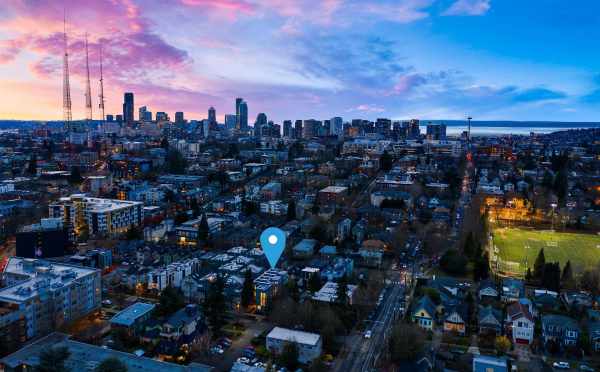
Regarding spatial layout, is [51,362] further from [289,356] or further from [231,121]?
[231,121]

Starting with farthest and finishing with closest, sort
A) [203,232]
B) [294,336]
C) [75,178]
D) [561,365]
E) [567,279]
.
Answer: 1. [75,178]
2. [203,232]
3. [567,279]
4. [294,336]
5. [561,365]

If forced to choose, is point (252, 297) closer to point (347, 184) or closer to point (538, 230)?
point (538, 230)

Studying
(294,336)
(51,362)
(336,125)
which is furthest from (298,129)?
(51,362)

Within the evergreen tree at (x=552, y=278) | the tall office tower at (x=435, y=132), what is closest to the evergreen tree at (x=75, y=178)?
the evergreen tree at (x=552, y=278)

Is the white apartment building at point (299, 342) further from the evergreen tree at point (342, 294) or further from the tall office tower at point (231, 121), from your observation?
the tall office tower at point (231, 121)

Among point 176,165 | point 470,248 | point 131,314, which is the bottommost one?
point 131,314

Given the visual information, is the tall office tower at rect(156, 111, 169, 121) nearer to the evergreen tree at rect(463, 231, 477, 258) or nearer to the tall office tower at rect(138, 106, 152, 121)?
the tall office tower at rect(138, 106, 152, 121)
